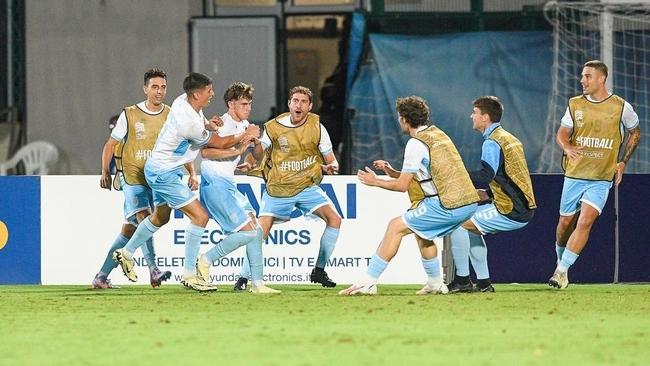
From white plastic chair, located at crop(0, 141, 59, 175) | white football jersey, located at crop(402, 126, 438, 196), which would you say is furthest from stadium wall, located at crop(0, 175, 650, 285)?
white plastic chair, located at crop(0, 141, 59, 175)

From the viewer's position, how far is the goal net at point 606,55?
61.5 feet

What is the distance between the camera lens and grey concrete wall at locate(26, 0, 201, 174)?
21.4 meters

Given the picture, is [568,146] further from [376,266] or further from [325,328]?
[325,328]

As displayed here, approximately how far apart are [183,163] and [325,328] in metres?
3.83

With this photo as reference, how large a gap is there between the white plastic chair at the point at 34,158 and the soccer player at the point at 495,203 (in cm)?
911

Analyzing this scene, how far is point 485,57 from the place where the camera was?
63.8ft

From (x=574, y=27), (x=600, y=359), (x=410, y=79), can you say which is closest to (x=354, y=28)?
(x=410, y=79)

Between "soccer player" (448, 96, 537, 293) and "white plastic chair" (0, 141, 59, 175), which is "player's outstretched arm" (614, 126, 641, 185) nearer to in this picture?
"soccer player" (448, 96, 537, 293)

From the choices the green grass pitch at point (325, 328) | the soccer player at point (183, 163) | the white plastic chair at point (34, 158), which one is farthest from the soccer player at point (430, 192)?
the white plastic chair at point (34, 158)

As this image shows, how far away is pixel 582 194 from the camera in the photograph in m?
14.0

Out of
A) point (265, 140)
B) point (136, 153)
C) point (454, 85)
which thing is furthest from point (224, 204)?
point (454, 85)

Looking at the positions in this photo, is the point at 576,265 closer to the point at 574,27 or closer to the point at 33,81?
the point at 574,27

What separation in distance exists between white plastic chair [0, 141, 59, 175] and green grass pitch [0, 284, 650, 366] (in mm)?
7590

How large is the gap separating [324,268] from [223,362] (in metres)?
6.29
